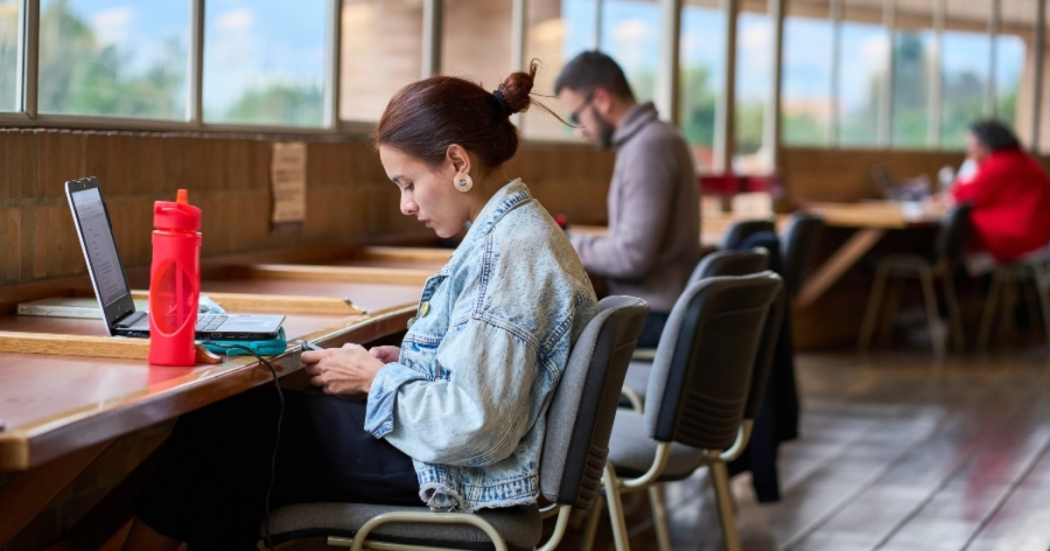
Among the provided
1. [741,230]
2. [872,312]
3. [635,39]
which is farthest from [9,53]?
[872,312]

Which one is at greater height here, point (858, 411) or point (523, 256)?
point (523, 256)

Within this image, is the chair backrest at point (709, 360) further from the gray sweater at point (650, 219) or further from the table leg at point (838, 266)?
the table leg at point (838, 266)

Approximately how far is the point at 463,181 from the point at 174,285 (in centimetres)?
45

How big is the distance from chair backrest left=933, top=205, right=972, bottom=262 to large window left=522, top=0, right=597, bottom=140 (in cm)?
264

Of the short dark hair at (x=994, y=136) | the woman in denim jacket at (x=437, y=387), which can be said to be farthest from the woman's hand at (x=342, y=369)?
the short dark hair at (x=994, y=136)

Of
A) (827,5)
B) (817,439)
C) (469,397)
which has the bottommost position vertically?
(817,439)

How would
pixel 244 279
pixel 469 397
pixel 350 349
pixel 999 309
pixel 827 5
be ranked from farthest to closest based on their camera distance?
pixel 999 309, pixel 827 5, pixel 244 279, pixel 350 349, pixel 469 397

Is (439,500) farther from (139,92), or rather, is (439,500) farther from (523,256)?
(139,92)

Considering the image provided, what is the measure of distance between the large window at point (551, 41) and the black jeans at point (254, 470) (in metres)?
3.29

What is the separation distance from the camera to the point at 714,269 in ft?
9.57

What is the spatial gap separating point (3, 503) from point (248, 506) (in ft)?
1.11

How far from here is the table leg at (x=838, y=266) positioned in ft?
23.8

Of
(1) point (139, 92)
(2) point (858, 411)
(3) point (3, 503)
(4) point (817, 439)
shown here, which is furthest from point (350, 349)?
(2) point (858, 411)

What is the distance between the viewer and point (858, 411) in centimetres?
543
